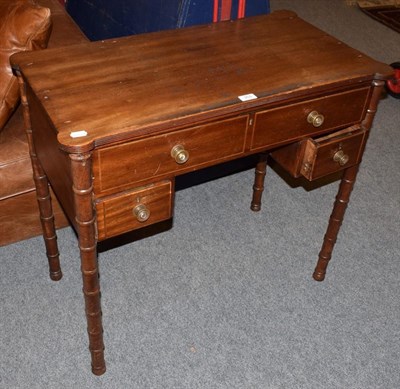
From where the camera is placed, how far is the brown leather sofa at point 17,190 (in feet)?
5.89

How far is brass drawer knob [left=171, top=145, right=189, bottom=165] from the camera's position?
131 centimetres

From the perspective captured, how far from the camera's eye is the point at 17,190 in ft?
6.11

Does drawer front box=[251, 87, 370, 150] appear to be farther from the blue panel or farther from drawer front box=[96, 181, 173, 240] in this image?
the blue panel

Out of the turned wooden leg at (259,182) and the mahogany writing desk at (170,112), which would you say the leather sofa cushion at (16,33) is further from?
the turned wooden leg at (259,182)

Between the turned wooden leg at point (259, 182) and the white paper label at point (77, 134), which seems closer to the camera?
the white paper label at point (77, 134)

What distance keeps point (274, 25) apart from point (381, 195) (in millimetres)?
1092

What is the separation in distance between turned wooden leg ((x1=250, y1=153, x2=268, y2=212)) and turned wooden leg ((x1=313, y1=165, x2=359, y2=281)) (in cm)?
42

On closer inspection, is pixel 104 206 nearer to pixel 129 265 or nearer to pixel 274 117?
pixel 274 117

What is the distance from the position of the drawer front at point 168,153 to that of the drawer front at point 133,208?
34mm

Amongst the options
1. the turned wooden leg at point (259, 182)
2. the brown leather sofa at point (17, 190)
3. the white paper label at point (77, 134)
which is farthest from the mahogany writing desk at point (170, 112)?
the turned wooden leg at point (259, 182)

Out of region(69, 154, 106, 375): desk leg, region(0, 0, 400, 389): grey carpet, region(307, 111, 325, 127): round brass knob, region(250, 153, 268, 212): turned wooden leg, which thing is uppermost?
region(307, 111, 325, 127): round brass knob

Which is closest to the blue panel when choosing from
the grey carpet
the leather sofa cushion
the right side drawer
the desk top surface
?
the desk top surface

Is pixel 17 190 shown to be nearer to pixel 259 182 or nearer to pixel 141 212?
pixel 141 212

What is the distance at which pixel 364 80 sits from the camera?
1521 millimetres
